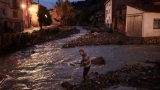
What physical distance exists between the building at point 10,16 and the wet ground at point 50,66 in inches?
423

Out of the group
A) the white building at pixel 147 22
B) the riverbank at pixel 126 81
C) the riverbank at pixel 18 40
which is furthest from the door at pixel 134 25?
the riverbank at pixel 126 81

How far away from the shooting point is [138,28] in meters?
39.2

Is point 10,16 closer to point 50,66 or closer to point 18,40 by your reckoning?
point 18,40

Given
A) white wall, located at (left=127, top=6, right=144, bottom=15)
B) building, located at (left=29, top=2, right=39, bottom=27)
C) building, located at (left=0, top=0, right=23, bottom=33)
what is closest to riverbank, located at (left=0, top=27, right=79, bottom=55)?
building, located at (left=0, top=0, right=23, bottom=33)

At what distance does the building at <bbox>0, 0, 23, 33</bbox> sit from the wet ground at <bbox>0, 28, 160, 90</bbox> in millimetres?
10735

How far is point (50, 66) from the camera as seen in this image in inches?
966

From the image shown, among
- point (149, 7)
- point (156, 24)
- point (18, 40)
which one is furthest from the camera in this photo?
point (149, 7)

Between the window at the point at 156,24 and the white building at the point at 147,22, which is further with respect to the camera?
the window at the point at 156,24

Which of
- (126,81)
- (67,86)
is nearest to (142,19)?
(126,81)

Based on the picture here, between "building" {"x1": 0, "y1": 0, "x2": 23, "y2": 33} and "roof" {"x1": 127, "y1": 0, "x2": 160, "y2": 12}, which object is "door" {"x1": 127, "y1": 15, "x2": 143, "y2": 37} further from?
"building" {"x1": 0, "y1": 0, "x2": 23, "y2": 33}

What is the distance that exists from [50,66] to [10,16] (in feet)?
80.4

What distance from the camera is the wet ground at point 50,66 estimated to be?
18453mm

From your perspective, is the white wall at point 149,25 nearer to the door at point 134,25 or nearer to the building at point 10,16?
the door at point 134,25

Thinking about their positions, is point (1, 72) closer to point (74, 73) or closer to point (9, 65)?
point (9, 65)
